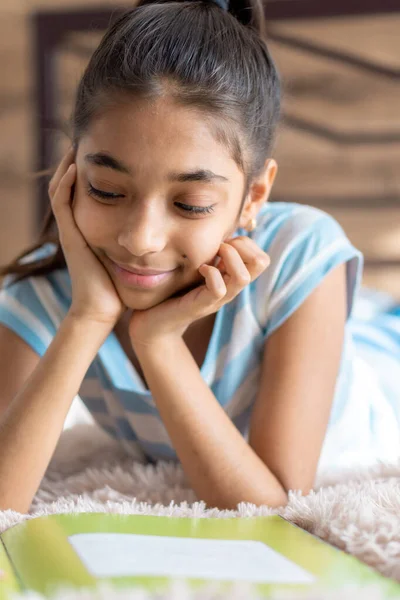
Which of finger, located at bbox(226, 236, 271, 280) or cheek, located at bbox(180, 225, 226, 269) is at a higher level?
cheek, located at bbox(180, 225, 226, 269)

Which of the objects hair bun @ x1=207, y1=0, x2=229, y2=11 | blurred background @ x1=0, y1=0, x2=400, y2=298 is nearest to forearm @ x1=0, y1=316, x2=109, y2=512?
hair bun @ x1=207, y1=0, x2=229, y2=11

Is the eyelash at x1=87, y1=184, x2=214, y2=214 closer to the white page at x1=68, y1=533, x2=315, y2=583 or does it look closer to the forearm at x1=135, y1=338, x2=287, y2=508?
the forearm at x1=135, y1=338, x2=287, y2=508

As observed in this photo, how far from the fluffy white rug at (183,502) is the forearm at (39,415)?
43 millimetres

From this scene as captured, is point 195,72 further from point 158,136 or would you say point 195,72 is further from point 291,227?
point 291,227

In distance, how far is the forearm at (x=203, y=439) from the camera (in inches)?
34.6

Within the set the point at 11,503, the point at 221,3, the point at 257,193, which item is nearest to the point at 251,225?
the point at 257,193

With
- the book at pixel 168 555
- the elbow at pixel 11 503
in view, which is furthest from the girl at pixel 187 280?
the book at pixel 168 555

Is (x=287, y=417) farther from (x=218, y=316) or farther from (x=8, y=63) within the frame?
(x=8, y=63)

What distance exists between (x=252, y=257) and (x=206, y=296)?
0.26ft

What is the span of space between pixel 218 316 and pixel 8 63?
2344 mm

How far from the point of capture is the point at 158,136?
0.82 m

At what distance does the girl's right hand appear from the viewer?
96cm

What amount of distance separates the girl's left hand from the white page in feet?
1.07

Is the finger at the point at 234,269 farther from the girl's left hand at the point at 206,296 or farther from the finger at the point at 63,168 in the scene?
the finger at the point at 63,168
